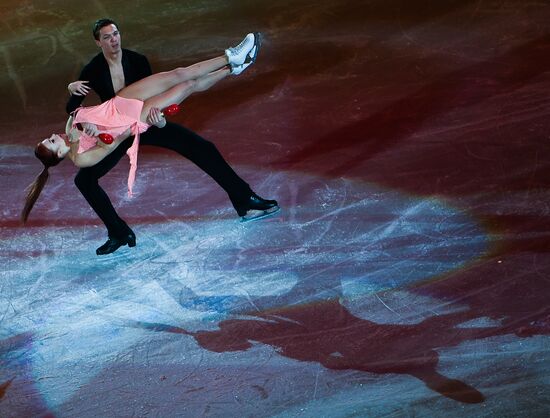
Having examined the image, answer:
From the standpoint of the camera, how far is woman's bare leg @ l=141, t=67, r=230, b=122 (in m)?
6.91

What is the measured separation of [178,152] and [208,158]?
0.78 ft

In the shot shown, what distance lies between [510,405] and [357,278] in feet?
5.51

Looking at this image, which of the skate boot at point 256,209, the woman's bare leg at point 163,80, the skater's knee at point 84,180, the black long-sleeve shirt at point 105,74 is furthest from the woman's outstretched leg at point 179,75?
the skate boot at point 256,209

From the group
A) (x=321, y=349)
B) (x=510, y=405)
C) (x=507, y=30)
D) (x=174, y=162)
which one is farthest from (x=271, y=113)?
(x=510, y=405)

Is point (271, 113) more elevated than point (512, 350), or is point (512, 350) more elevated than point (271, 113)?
point (271, 113)

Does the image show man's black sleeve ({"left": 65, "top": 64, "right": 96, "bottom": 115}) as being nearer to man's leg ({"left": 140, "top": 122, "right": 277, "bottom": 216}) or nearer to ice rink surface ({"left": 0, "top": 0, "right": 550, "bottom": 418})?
man's leg ({"left": 140, "top": 122, "right": 277, "bottom": 216})

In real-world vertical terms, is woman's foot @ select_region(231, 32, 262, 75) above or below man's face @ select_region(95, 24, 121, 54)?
below

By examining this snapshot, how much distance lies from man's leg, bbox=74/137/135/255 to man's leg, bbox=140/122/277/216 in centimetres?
24

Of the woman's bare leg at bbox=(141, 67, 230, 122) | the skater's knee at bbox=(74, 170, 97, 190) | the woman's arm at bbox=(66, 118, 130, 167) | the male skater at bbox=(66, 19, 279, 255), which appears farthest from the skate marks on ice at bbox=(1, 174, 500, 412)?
the woman's bare leg at bbox=(141, 67, 230, 122)

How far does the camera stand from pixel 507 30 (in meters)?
10.1

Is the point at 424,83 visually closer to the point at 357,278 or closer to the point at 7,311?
the point at 357,278

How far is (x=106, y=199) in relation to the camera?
7.20 metres

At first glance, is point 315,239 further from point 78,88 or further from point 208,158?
point 78,88

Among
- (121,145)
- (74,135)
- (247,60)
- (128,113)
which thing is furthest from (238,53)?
(74,135)
